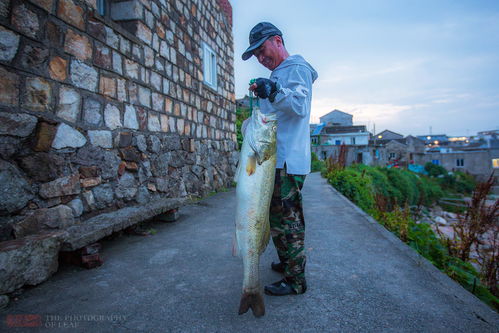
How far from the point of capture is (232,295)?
7.78 ft

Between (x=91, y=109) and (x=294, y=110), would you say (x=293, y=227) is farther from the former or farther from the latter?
(x=91, y=109)

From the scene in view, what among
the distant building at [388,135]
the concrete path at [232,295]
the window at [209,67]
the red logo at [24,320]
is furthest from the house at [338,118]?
the red logo at [24,320]

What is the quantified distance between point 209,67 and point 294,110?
6.46 metres

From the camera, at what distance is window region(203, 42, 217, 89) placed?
7614 mm

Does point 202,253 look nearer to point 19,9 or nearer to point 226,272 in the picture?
point 226,272

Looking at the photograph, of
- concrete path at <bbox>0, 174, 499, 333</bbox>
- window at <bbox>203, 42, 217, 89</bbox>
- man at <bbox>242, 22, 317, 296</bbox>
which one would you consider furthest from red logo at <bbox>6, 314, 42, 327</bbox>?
window at <bbox>203, 42, 217, 89</bbox>

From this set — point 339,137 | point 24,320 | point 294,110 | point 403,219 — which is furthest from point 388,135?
point 24,320

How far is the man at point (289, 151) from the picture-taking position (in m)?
2.31

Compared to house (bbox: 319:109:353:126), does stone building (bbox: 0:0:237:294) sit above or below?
below

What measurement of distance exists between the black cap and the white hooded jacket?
0.83 ft

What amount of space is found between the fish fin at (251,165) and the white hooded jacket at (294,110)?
477mm

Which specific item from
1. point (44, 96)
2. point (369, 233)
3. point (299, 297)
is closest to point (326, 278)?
point (299, 297)

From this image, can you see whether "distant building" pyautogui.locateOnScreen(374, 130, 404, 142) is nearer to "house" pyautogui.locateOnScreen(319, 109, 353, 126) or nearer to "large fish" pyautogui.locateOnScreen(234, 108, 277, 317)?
"house" pyautogui.locateOnScreen(319, 109, 353, 126)

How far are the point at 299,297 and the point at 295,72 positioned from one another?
5.99 ft
